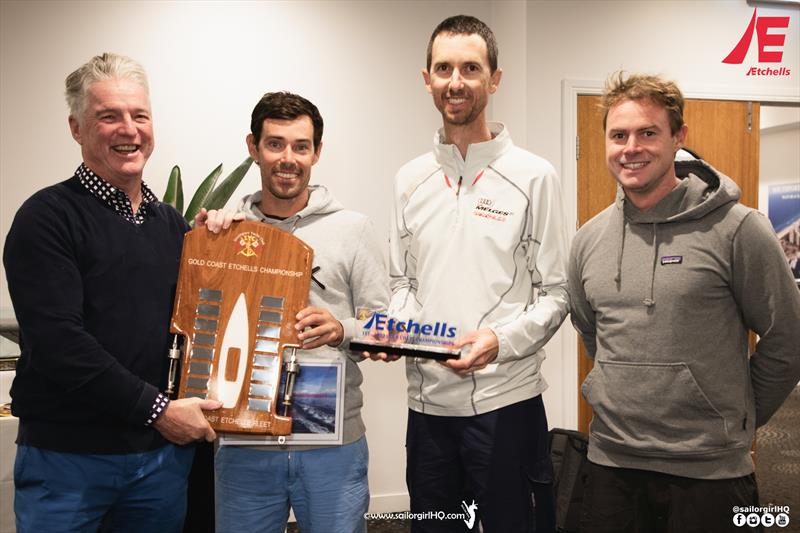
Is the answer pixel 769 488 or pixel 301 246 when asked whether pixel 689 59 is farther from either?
pixel 301 246

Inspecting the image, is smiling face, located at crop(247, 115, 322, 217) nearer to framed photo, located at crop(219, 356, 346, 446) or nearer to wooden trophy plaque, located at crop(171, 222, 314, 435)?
wooden trophy plaque, located at crop(171, 222, 314, 435)

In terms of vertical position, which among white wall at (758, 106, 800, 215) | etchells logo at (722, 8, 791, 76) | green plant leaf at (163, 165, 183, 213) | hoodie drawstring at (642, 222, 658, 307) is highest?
white wall at (758, 106, 800, 215)

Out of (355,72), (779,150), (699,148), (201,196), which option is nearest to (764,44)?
(699,148)

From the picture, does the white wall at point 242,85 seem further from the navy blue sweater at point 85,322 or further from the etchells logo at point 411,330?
the etchells logo at point 411,330

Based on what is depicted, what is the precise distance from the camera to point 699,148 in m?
4.12

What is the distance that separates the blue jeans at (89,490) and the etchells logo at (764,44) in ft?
13.3

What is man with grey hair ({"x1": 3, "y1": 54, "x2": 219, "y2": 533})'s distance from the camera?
5.10 ft

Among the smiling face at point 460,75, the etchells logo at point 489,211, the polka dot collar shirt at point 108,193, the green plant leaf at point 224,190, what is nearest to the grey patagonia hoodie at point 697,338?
the etchells logo at point 489,211

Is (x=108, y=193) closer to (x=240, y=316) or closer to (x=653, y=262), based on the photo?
(x=240, y=316)

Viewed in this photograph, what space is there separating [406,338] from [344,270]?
0.34 metres

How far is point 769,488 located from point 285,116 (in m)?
3.81

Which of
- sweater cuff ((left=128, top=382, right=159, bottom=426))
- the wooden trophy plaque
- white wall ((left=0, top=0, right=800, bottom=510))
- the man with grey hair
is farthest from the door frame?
sweater cuff ((left=128, top=382, right=159, bottom=426))

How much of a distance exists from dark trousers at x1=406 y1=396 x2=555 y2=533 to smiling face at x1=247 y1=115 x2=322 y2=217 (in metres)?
0.75

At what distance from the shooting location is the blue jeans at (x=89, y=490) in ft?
5.24
